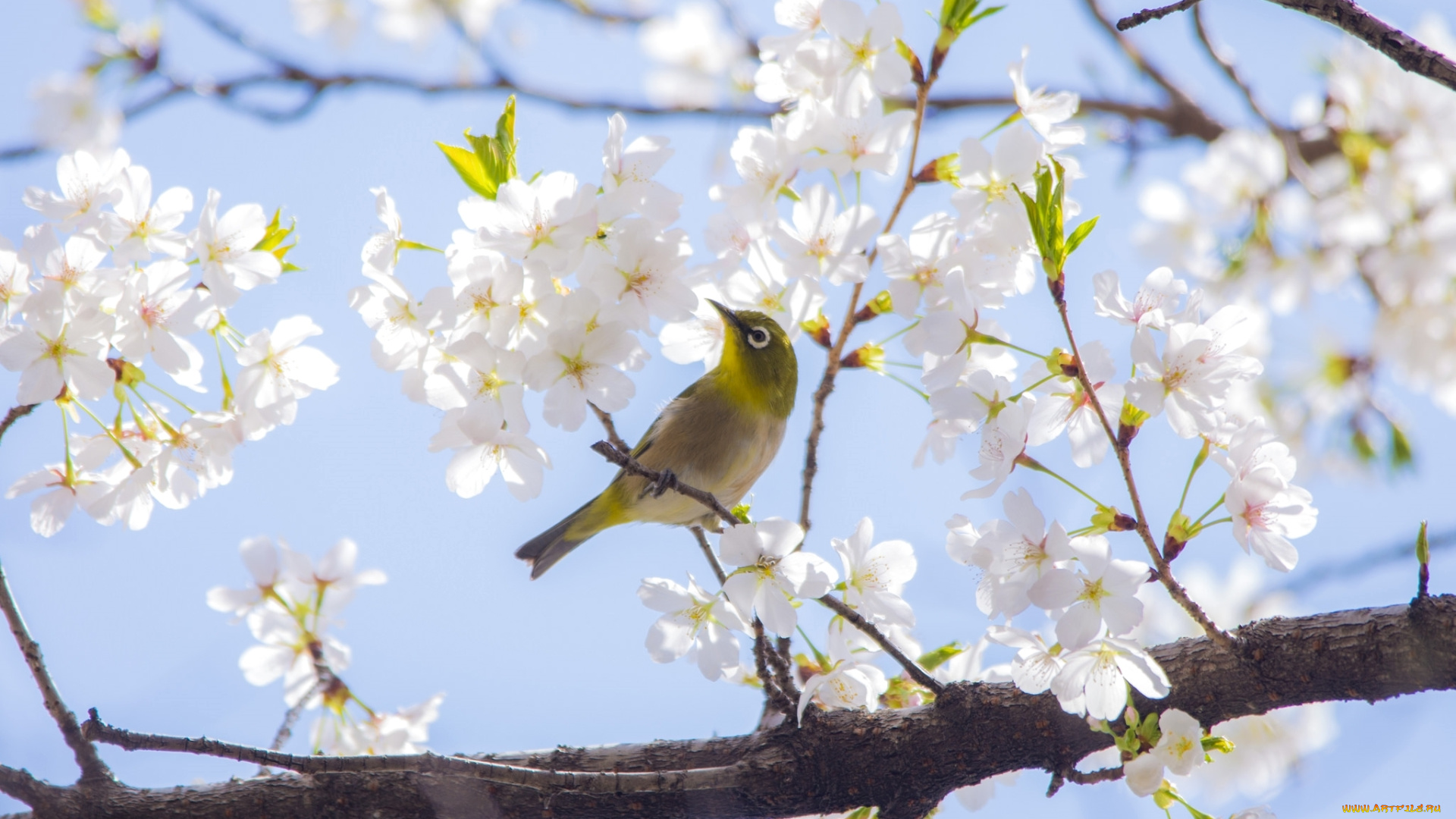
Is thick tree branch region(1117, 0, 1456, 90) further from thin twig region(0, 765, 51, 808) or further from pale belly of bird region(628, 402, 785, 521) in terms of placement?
thin twig region(0, 765, 51, 808)

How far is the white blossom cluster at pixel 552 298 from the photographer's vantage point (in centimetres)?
250

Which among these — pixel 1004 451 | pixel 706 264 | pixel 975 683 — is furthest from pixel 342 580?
pixel 1004 451

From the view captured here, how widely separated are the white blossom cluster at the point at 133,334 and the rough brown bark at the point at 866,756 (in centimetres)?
95

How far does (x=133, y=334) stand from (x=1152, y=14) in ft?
8.99

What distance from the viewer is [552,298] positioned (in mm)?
2559

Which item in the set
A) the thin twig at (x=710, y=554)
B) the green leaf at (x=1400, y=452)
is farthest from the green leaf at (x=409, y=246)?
the green leaf at (x=1400, y=452)

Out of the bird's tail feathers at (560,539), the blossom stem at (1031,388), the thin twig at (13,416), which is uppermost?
the bird's tail feathers at (560,539)

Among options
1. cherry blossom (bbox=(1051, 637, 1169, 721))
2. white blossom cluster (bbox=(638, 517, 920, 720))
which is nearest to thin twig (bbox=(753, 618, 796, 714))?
white blossom cluster (bbox=(638, 517, 920, 720))

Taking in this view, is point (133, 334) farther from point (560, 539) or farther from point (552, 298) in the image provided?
point (560, 539)

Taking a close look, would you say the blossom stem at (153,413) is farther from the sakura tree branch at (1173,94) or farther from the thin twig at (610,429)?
the sakura tree branch at (1173,94)

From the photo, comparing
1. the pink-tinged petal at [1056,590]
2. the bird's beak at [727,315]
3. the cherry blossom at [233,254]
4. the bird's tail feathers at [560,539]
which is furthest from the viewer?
the bird's tail feathers at [560,539]

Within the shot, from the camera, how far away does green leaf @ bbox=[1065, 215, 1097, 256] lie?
2533 millimetres

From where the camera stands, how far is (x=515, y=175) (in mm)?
2811

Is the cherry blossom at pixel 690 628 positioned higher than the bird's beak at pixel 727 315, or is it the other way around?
the bird's beak at pixel 727 315
